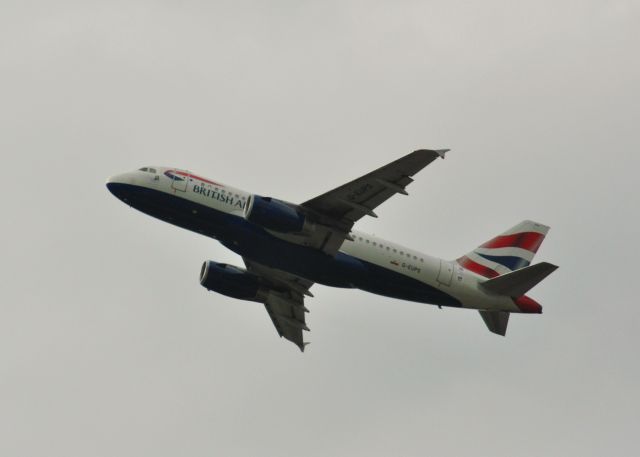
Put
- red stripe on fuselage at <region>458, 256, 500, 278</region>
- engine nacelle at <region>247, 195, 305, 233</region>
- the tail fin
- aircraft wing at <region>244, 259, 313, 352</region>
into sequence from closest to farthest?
engine nacelle at <region>247, 195, 305, 233</region>
red stripe on fuselage at <region>458, 256, 500, 278</region>
the tail fin
aircraft wing at <region>244, 259, 313, 352</region>

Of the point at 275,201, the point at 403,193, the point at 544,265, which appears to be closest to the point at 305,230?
the point at 275,201

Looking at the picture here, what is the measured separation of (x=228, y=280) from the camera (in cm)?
5847

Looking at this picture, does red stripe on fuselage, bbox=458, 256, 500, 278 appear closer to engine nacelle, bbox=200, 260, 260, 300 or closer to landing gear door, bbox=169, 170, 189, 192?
engine nacelle, bbox=200, 260, 260, 300

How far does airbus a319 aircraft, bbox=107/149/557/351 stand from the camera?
165ft

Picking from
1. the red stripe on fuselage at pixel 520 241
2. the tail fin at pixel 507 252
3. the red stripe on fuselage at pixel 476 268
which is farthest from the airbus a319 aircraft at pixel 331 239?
the red stripe on fuselage at pixel 520 241

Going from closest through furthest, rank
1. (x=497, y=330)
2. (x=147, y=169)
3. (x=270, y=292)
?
(x=147, y=169)
(x=497, y=330)
(x=270, y=292)

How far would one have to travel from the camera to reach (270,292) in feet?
196

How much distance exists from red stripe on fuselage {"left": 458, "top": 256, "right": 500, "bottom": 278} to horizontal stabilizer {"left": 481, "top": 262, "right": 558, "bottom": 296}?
2648mm

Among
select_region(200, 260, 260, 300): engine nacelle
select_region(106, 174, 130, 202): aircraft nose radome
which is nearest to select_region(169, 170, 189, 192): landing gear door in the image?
select_region(106, 174, 130, 202): aircraft nose radome

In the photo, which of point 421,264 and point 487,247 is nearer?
point 421,264

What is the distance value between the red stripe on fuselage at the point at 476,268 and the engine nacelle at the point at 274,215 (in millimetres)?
10590

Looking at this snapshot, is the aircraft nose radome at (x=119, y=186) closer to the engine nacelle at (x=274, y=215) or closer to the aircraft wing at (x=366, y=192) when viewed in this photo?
the engine nacelle at (x=274, y=215)

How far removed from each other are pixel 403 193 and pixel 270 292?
13893mm

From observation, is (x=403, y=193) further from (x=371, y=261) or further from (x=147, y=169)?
(x=147, y=169)
